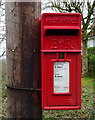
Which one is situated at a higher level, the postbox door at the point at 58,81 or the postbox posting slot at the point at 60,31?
the postbox posting slot at the point at 60,31

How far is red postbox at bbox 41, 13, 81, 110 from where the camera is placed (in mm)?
1881

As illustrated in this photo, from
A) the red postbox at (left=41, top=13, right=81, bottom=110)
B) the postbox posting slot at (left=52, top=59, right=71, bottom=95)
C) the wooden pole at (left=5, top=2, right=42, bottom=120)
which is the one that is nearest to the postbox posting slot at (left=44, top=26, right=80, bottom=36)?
the red postbox at (left=41, top=13, right=81, bottom=110)

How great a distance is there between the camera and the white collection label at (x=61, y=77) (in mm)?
1945

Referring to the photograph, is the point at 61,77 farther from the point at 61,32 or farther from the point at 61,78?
the point at 61,32

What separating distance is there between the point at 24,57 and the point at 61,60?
0.34 metres

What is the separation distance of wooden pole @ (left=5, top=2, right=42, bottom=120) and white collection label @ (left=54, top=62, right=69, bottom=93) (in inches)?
6.2

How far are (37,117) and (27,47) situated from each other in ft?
2.19

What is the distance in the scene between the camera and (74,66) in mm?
1953

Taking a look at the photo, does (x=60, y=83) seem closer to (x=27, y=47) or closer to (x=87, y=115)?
(x=27, y=47)

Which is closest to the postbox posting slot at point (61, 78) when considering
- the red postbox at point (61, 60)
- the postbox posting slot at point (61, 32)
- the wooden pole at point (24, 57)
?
the red postbox at point (61, 60)

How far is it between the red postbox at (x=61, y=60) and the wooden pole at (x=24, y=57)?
70 mm

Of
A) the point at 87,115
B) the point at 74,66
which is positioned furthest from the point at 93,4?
the point at 74,66

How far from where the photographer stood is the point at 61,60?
6.31ft

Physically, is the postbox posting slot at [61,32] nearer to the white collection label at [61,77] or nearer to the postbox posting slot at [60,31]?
the postbox posting slot at [60,31]
